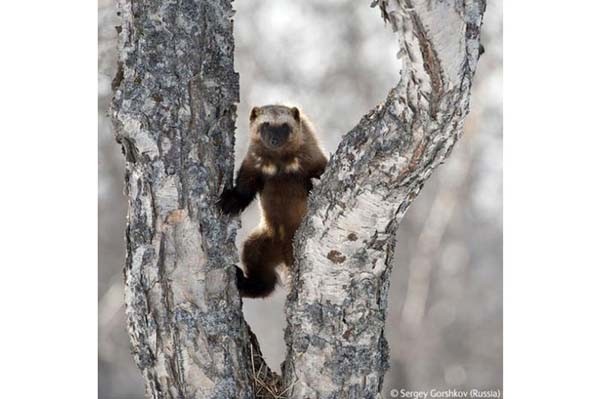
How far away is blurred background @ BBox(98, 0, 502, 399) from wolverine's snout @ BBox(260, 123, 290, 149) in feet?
27.4

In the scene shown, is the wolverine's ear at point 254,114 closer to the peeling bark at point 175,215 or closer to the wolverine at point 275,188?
the wolverine at point 275,188

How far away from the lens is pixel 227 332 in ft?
12.1

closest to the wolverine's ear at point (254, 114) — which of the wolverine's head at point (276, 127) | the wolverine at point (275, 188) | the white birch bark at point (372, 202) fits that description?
the wolverine's head at point (276, 127)

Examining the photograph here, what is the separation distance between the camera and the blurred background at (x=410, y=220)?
13.4 m

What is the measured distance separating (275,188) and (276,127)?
35 centimetres

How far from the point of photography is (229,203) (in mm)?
3848

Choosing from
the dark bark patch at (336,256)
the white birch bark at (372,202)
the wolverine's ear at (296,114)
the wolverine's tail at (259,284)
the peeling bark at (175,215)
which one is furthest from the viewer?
the wolverine's ear at (296,114)

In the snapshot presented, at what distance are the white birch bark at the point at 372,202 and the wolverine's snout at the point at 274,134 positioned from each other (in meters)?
1.32

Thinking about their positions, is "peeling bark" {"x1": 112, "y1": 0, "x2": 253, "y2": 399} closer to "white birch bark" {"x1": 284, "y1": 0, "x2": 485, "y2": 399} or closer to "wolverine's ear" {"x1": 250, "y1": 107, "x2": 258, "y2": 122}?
"white birch bark" {"x1": 284, "y1": 0, "x2": 485, "y2": 399}

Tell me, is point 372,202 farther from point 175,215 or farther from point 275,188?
point 275,188

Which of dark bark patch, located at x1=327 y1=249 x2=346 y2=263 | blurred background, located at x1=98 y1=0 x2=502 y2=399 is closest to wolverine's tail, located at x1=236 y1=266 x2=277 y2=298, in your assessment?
dark bark patch, located at x1=327 y1=249 x2=346 y2=263

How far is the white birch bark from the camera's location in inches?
111

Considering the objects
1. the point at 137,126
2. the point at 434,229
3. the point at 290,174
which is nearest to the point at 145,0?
the point at 137,126

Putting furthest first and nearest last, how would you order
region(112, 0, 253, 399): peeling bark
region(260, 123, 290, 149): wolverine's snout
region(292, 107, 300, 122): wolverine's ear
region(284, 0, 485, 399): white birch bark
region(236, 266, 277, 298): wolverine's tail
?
region(292, 107, 300, 122): wolverine's ear < region(260, 123, 290, 149): wolverine's snout < region(236, 266, 277, 298): wolverine's tail < region(112, 0, 253, 399): peeling bark < region(284, 0, 485, 399): white birch bark
